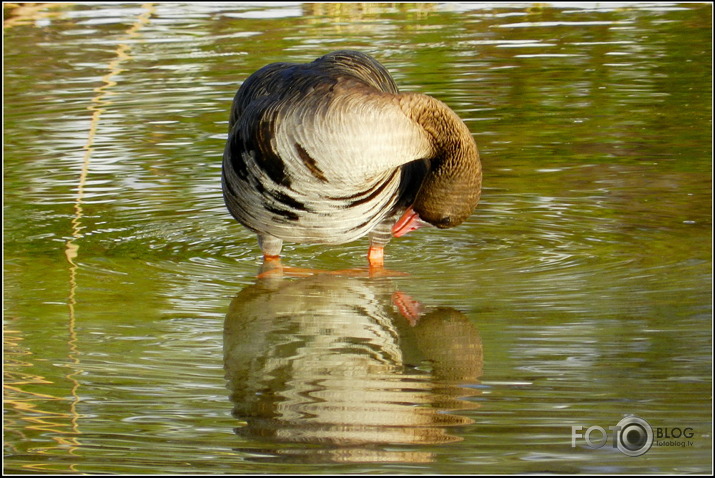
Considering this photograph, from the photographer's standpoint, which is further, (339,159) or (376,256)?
(376,256)

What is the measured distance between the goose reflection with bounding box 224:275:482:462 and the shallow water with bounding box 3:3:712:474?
0.02 meters

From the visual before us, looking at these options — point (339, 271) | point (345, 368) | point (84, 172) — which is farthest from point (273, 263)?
point (84, 172)

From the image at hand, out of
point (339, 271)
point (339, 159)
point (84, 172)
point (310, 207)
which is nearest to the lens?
point (339, 159)

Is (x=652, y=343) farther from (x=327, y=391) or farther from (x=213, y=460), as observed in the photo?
(x=213, y=460)

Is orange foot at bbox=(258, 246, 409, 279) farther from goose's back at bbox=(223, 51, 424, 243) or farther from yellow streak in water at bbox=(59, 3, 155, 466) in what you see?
yellow streak in water at bbox=(59, 3, 155, 466)

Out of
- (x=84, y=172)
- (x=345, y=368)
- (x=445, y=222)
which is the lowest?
(x=84, y=172)

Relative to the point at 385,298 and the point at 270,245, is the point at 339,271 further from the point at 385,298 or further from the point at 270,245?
the point at 385,298

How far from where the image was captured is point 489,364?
19.3ft

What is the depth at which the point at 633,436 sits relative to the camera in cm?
496

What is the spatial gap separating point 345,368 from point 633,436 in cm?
153

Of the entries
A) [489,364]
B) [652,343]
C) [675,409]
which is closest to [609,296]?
[652,343]

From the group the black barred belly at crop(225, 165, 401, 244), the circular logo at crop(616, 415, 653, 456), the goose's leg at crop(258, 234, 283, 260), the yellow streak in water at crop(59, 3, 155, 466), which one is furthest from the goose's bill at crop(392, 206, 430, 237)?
the circular logo at crop(616, 415, 653, 456)

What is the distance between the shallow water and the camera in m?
5.09

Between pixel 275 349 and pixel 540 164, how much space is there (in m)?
4.60
